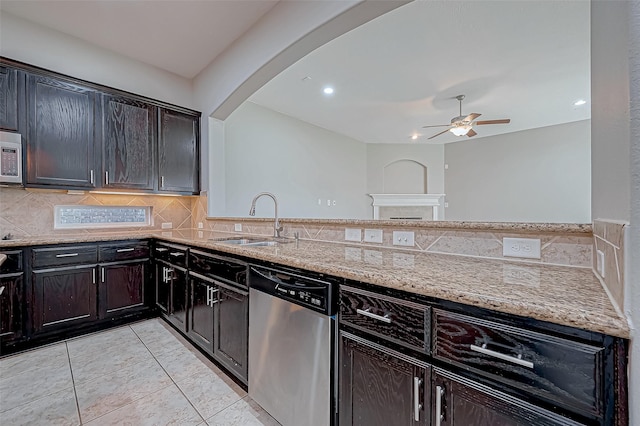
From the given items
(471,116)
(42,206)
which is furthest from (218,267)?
(471,116)

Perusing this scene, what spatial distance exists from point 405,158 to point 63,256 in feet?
22.2

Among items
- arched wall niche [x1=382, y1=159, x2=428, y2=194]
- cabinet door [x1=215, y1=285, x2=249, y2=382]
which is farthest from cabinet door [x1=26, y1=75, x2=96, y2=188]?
arched wall niche [x1=382, y1=159, x2=428, y2=194]

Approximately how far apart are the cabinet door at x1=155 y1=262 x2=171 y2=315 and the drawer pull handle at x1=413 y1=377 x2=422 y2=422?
2.30 meters

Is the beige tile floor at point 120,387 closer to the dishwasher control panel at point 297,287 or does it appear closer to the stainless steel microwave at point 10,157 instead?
the dishwasher control panel at point 297,287

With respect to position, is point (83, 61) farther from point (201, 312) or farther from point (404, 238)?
point (404, 238)

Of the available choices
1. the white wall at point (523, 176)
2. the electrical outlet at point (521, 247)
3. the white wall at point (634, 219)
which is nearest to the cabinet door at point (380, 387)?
the white wall at point (634, 219)

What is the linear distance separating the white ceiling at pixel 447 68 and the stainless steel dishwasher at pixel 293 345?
2478mm

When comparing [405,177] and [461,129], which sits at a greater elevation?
[461,129]

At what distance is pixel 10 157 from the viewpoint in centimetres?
220

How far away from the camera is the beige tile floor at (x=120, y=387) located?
1514 mm

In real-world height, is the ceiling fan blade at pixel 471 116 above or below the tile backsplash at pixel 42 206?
above

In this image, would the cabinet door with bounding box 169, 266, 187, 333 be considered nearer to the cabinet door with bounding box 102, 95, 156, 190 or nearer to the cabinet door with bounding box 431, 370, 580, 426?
the cabinet door with bounding box 102, 95, 156, 190

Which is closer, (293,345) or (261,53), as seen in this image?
(293,345)

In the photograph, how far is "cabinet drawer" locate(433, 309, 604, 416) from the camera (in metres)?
0.63
